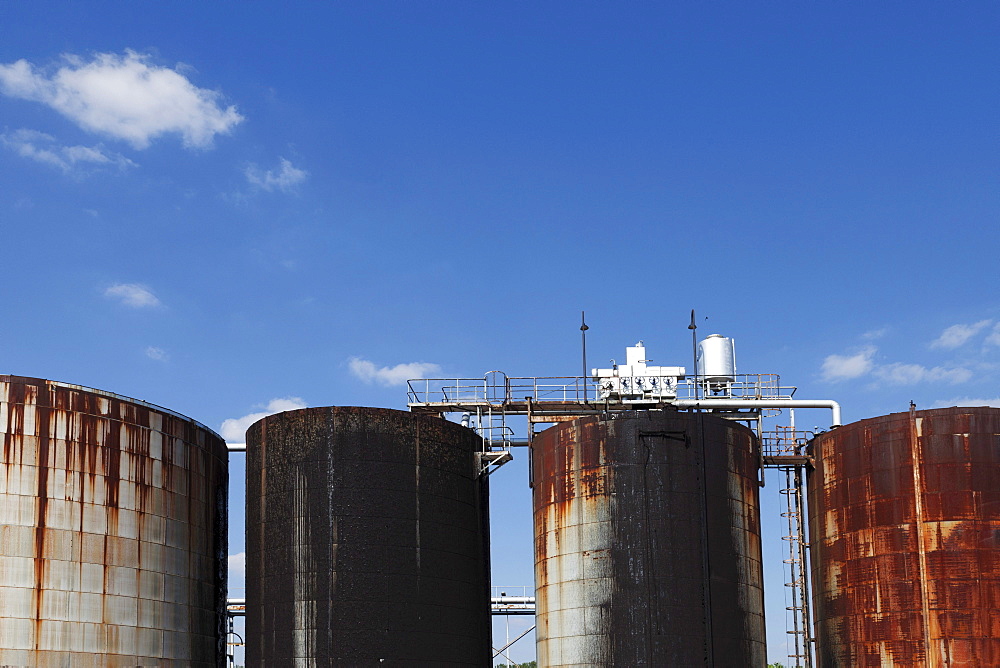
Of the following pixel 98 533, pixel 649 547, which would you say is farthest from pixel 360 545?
pixel 649 547

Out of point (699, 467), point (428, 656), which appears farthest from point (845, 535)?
point (428, 656)

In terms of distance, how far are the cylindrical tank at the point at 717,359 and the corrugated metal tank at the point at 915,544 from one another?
6.35 meters

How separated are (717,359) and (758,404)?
2.73 meters

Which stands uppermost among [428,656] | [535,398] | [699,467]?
[535,398]

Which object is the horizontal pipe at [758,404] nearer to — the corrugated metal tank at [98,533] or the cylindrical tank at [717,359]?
the cylindrical tank at [717,359]

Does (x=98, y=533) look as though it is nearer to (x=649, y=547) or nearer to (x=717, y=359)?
(x=649, y=547)

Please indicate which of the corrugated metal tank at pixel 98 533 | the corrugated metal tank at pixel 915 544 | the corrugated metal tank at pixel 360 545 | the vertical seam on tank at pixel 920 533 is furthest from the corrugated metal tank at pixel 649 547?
the corrugated metal tank at pixel 98 533

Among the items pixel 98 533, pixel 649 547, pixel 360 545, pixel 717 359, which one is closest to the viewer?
pixel 98 533

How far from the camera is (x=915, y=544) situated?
1654 inches

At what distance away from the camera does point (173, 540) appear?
136 ft

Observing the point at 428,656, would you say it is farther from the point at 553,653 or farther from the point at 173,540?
the point at 173,540

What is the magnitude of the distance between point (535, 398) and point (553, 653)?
1085 cm

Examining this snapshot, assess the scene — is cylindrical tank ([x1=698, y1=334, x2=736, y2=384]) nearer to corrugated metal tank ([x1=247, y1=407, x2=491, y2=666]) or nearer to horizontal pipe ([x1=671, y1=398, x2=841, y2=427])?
horizontal pipe ([x1=671, y1=398, x2=841, y2=427])

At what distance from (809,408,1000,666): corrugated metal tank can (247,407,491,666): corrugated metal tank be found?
44.4 ft
